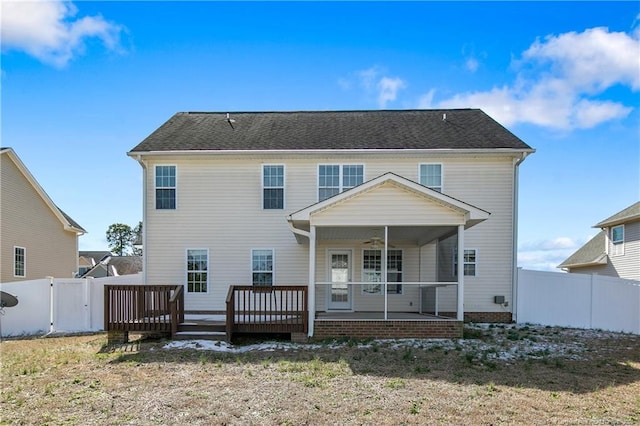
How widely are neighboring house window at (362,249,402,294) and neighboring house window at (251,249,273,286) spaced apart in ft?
9.63

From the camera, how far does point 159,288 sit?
10.9 meters

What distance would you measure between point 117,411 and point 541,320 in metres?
12.3

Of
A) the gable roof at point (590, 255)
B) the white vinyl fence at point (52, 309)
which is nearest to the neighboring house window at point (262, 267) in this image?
the white vinyl fence at point (52, 309)

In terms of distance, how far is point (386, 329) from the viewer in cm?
1091

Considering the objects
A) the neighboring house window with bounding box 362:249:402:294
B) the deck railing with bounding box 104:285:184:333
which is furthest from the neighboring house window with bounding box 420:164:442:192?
the deck railing with bounding box 104:285:184:333

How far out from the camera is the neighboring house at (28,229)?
17000mm

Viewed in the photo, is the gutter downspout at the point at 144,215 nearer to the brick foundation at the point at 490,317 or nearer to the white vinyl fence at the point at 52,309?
the white vinyl fence at the point at 52,309

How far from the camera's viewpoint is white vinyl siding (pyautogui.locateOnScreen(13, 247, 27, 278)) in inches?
682

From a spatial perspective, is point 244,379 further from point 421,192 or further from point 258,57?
point 258,57

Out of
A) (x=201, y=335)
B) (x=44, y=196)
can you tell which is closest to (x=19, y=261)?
(x=44, y=196)

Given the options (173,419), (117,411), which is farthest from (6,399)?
(173,419)

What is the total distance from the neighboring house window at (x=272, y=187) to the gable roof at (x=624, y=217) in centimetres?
1487

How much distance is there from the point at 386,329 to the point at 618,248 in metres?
15.5

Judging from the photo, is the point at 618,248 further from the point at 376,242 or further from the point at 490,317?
the point at 376,242
